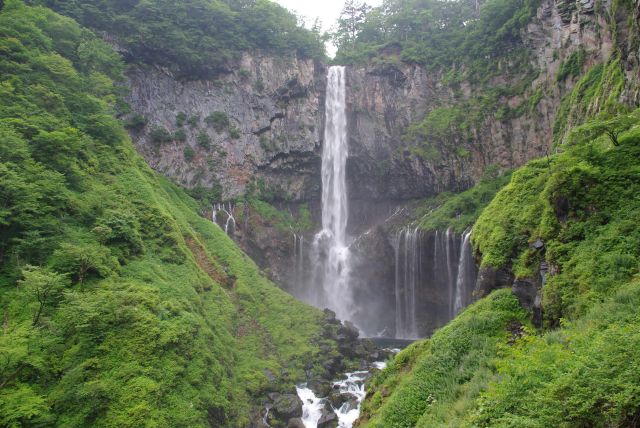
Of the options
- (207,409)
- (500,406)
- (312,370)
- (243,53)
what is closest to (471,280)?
(312,370)

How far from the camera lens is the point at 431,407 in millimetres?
7992

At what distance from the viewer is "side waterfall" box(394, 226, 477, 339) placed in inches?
1109

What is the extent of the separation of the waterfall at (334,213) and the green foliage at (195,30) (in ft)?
16.0

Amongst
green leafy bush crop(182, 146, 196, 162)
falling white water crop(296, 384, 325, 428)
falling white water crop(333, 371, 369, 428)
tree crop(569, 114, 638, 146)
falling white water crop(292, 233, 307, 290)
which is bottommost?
falling white water crop(296, 384, 325, 428)

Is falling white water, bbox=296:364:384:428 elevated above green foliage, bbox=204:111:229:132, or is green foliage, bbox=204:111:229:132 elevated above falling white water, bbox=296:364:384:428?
green foliage, bbox=204:111:229:132

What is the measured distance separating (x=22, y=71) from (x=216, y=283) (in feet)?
45.0

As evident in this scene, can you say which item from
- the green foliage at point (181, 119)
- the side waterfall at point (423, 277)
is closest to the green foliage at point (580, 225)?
the side waterfall at point (423, 277)

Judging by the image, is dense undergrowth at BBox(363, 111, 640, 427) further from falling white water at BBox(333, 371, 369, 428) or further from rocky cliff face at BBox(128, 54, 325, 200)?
rocky cliff face at BBox(128, 54, 325, 200)

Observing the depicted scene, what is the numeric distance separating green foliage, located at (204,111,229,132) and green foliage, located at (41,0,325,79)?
12.6 ft

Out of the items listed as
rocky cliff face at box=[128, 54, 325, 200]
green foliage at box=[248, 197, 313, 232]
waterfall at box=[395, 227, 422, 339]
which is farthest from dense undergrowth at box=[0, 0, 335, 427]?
waterfall at box=[395, 227, 422, 339]

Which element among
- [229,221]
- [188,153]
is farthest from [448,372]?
[188,153]

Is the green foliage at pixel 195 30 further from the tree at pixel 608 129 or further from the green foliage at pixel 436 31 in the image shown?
the tree at pixel 608 129

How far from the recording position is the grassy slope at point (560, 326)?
4598 mm

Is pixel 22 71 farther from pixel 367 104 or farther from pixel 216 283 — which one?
pixel 367 104
